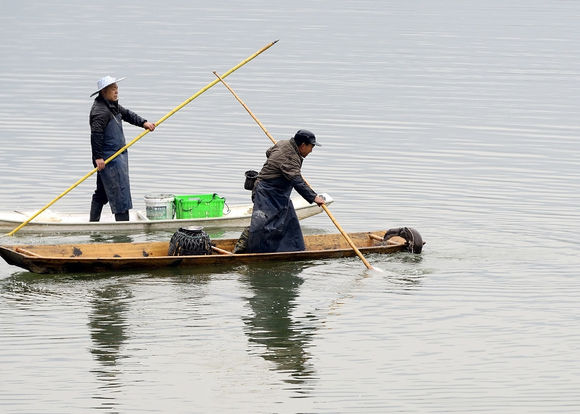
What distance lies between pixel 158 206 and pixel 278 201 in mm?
2267

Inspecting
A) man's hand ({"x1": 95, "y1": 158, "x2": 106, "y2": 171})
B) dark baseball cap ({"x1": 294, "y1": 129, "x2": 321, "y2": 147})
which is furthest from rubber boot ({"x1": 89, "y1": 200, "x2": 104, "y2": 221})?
dark baseball cap ({"x1": 294, "y1": 129, "x2": 321, "y2": 147})

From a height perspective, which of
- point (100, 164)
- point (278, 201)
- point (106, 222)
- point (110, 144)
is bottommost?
point (106, 222)

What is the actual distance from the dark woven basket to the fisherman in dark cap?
22.5 inches

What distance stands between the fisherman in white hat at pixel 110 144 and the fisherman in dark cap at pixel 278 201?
1816mm

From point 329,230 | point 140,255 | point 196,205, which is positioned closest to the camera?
point 140,255

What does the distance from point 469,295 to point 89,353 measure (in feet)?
13.9

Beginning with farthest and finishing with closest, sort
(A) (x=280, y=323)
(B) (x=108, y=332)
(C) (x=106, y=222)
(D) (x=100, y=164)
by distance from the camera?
1. (C) (x=106, y=222)
2. (D) (x=100, y=164)
3. (A) (x=280, y=323)
4. (B) (x=108, y=332)

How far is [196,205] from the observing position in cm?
1638

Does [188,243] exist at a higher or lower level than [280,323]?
higher

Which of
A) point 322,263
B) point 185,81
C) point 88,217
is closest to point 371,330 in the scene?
point 322,263

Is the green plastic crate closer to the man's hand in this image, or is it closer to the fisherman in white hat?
the fisherman in white hat

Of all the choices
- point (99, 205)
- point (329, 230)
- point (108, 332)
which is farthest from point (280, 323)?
point (329, 230)

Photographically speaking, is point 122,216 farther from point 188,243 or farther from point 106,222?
point 188,243

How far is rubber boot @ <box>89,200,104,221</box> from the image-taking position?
1606 centimetres
